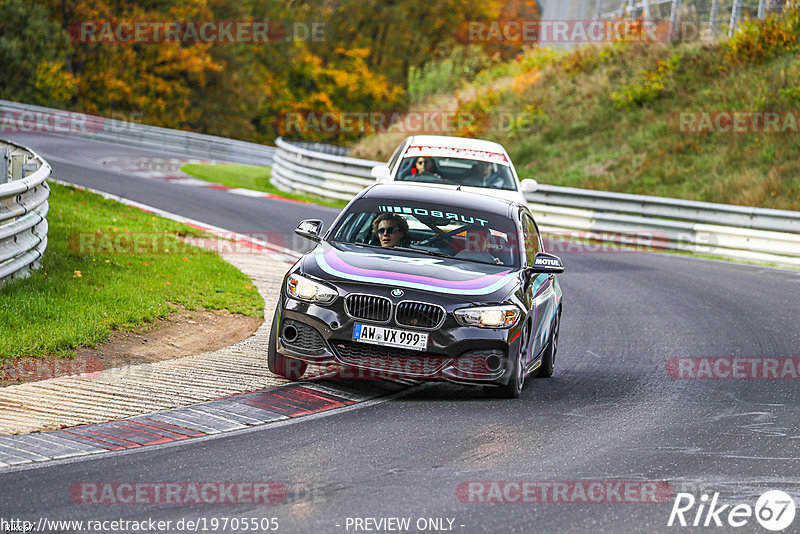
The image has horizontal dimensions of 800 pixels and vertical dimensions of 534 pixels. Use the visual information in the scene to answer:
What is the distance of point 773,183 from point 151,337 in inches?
765

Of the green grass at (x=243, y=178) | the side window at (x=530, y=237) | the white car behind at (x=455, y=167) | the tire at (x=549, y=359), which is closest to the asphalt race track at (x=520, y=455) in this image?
the tire at (x=549, y=359)

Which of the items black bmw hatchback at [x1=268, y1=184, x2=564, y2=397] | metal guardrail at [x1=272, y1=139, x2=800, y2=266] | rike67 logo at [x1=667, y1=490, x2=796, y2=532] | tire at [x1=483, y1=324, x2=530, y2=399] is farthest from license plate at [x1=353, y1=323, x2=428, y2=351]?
metal guardrail at [x1=272, y1=139, x2=800, y2=266]

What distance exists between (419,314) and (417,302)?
0.10m

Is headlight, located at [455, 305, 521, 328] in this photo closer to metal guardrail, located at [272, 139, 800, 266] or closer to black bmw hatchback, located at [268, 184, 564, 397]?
black bmw hatchback, located at [268, 184, 564, 397]

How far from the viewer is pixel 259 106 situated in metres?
59.7

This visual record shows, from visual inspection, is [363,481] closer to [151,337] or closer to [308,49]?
[151,337]

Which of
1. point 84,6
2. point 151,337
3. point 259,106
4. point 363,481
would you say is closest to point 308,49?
point 259,106

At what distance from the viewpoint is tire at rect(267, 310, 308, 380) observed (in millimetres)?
8734

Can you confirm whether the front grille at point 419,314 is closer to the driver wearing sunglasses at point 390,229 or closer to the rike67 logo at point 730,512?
the driver wearing sunglasses at point 390,229

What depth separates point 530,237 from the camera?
10.1 metres

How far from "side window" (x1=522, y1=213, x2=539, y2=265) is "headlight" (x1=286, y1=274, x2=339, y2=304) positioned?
79.4 inches

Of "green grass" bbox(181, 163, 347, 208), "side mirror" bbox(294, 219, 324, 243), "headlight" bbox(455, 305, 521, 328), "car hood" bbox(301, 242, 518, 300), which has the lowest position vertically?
"green grass" bbox(181, 163, 347, 208)

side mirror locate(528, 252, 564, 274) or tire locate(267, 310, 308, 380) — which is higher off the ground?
side mirror locate(528, 252, 564, 274)

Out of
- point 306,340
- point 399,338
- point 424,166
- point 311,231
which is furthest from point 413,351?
point 424,166
